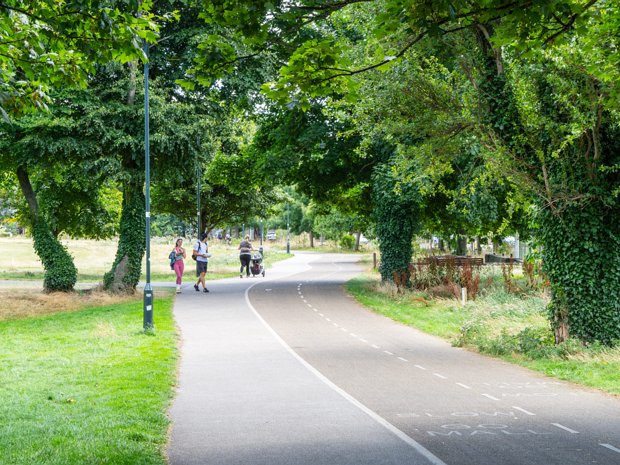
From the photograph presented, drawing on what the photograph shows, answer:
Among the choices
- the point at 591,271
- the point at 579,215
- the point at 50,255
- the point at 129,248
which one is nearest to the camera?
the point at 591,271

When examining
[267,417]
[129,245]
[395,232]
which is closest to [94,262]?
[129,245]

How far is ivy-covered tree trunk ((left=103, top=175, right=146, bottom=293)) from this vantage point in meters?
27.5

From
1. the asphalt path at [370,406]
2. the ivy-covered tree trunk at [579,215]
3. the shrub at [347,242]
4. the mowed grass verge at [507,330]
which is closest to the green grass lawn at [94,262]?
the mowed grass verge at [507,330]

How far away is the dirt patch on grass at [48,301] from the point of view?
2331cm

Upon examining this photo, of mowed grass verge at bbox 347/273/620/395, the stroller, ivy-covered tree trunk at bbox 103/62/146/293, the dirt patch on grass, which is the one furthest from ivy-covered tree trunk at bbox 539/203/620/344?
the stroller

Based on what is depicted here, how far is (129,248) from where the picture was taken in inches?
1085

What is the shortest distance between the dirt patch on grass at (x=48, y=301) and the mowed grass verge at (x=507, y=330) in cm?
950

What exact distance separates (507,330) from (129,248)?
1629cm

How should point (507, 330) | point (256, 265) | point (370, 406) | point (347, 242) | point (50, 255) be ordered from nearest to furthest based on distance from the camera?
point (370, 406), point (507, 330), point (50, 255), point (256, 265), point (347, 242)

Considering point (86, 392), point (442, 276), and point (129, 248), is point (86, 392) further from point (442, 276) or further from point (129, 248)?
point (442, 276)

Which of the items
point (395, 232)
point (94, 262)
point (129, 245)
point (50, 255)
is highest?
point (395, 232)

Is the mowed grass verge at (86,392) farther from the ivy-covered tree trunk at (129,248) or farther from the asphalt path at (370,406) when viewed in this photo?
the ivy-covered tree trunk at (129,248)

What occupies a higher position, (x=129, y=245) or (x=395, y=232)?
(x=395, y=232)

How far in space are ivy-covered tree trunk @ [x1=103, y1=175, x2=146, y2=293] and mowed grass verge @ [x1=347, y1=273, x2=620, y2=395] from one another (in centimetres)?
888
